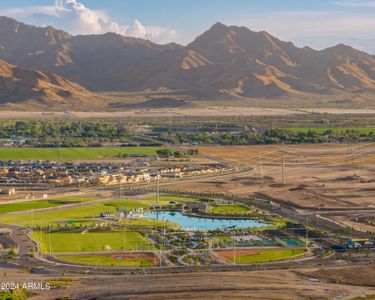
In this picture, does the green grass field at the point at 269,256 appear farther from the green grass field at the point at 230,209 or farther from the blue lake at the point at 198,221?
the green grass field at the point at 230,209

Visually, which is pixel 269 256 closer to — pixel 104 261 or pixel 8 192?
pixel 104 261

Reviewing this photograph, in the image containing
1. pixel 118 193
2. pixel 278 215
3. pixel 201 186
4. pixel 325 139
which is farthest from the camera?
pixel 325 139

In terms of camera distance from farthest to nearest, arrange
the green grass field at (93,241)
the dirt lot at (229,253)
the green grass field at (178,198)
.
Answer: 1. the green grass field at (178,198)
2. the green grass field at (93,241)
3. the dirt lot at (229,253)

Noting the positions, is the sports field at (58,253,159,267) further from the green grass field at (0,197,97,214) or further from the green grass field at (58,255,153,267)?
the green grass field at (0,197,97,214)

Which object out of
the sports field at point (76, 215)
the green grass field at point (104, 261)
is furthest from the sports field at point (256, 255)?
the sports field at point (76, 215)

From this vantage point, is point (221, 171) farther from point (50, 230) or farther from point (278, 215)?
point (50, 230)

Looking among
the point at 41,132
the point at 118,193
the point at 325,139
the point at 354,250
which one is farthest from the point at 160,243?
the point at 41,132
